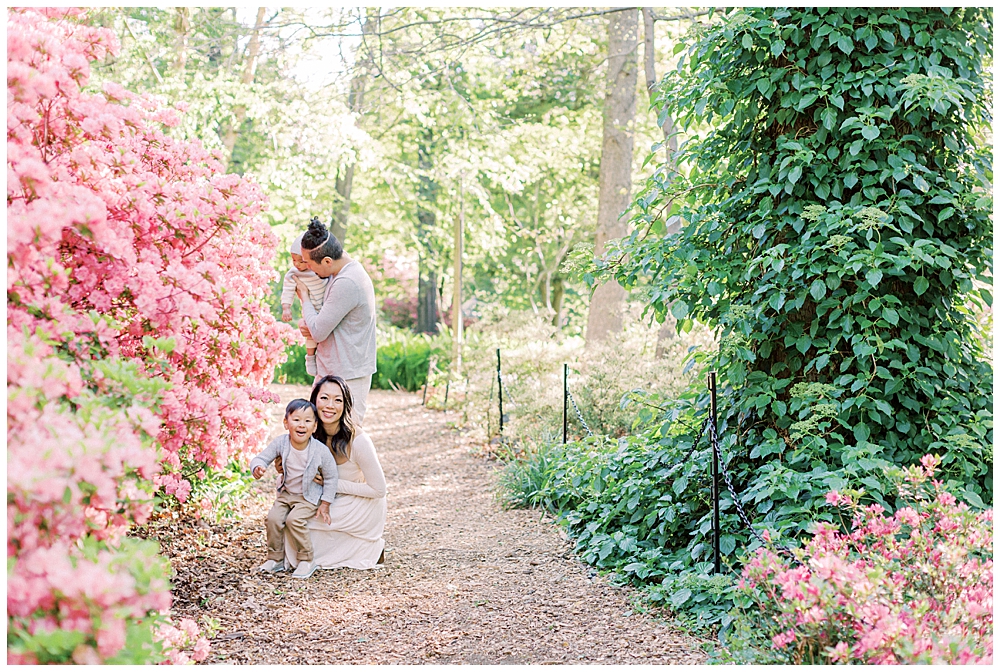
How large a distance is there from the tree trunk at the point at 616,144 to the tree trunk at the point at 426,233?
14.5 feet

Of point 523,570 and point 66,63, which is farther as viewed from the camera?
point 523,570

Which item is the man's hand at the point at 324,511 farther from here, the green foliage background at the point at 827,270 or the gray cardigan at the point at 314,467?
the green foliage background at the point at 827,270

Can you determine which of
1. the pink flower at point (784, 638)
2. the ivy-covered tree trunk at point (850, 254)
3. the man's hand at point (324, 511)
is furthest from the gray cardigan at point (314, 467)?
the pink flower at point (784, 638)

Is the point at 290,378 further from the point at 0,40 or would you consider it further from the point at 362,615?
the point at 0,40

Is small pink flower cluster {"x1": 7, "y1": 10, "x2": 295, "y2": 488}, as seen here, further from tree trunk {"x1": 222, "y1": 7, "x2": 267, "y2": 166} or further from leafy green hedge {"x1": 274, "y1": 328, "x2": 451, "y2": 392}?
leafy green hedge {"x1": 274, "y1": 328, "x2": 451, "y2": 392}

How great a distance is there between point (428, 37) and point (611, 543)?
9.27 metres

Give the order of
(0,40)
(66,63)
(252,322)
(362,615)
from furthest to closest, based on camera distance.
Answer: (252,322) → (362,615) → (66,63) → (0,40)

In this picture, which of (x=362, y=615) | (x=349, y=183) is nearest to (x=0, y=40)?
(x=362, y=615)

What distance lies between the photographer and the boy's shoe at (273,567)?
13.2 feet

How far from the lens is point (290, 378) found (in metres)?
13.0

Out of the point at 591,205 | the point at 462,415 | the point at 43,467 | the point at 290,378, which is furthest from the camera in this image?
the point at 591,205

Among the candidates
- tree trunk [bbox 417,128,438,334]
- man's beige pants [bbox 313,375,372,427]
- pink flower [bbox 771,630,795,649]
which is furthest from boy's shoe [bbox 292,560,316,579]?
tree trunk [bbox 417,128,438,334]

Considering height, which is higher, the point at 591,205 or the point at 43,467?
the point at 591,205

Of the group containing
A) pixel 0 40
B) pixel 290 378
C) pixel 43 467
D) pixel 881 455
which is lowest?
pixel 290 378
